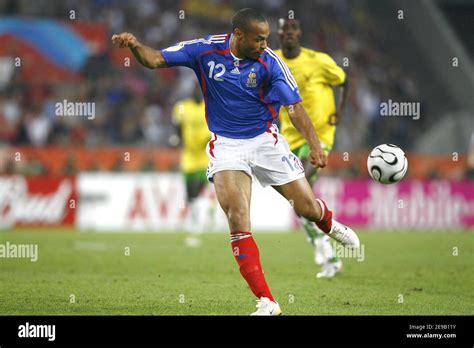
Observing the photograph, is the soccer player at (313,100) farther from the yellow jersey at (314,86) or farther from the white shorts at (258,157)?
the white shorts at (258,157)

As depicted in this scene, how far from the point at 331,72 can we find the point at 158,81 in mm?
14773

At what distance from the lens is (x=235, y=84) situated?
8.95 m

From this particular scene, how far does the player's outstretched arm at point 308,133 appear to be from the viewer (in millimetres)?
8828

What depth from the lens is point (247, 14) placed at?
8.76 m

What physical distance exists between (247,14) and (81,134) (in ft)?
54.0

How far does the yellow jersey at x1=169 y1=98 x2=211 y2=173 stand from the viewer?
61.8 feet

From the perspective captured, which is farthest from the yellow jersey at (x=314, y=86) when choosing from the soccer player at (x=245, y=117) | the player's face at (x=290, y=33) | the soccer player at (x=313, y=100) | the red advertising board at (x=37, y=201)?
the red advertising board at (x=37, y=201)

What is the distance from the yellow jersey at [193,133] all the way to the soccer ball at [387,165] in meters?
8.82

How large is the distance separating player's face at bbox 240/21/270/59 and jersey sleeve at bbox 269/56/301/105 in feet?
0.76

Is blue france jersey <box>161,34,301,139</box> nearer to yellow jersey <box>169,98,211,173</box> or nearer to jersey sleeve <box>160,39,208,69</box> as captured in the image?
jersey sleeve <box>160,39,208,69</box>

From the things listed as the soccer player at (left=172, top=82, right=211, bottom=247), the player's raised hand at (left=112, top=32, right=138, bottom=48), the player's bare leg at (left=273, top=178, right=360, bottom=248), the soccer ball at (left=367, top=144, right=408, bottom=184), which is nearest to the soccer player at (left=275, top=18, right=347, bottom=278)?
the soccer ball at (left=367, top=144, right=408, bottom=184)

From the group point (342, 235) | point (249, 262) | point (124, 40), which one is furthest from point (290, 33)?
point (249, 262)

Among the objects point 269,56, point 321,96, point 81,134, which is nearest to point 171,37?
point 81,134
